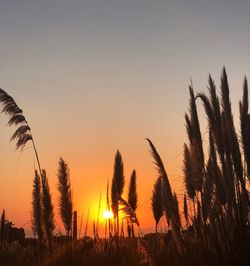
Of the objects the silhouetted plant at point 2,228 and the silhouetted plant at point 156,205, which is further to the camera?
the silhouetted plant at point 156,205

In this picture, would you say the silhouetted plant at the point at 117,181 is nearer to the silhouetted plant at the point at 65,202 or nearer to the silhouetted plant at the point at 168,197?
the silhouetted plant at the point at 65,202

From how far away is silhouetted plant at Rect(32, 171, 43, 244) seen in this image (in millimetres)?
8062

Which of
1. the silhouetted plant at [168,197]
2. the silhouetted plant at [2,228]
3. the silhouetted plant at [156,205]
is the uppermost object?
the silhouetted plant at [156,205]

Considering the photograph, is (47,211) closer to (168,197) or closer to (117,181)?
(117,181)

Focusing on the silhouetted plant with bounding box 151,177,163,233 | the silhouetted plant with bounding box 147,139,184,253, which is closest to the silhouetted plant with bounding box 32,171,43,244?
the silhouetted plant with bounding box 151,177,163,233

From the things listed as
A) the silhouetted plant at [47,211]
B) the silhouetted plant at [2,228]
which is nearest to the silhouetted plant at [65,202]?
the silhouetted plant at [47,211]

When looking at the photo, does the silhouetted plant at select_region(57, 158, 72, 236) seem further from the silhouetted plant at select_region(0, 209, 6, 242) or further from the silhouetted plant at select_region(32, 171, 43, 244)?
the silhouetted plant at select_region(0, 209, 6, 242)

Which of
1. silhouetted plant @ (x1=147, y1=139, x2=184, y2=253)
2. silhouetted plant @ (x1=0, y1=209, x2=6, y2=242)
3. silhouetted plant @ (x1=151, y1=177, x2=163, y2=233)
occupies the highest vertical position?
silhouetted plant @ (x1=151, y1=177, x2=163, y2=233)

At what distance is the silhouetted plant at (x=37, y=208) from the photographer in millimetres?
8062

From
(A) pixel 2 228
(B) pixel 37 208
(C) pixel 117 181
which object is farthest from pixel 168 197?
(A) pixel 2 228

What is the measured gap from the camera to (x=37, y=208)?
8.12 metres

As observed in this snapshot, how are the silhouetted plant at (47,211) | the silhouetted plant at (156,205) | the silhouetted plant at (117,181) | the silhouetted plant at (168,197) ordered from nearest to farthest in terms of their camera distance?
the silhouetted plant at (168,197) → the silhouetted plant at (47,211) → the silhouetted plant at (117,181) → the silhouetted plant at (156,205)

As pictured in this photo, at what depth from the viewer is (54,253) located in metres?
7.72


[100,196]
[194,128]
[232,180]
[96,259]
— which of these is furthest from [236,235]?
[100,196]
